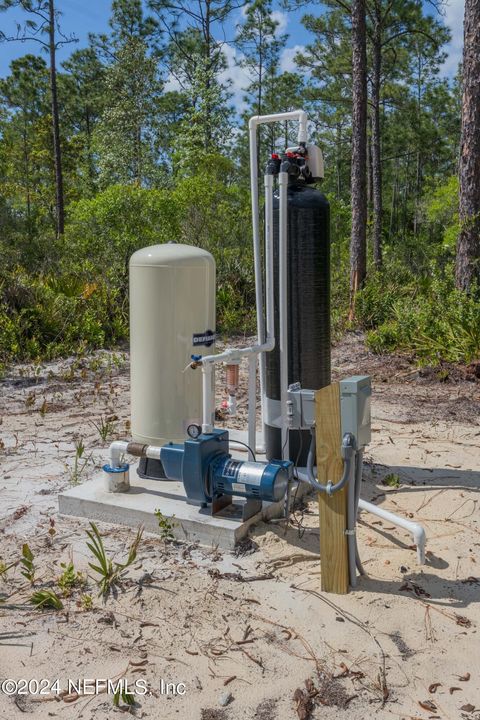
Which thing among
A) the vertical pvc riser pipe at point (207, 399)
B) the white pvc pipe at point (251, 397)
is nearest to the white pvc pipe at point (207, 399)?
the vertical pvc riser pipe at point (207, 399)

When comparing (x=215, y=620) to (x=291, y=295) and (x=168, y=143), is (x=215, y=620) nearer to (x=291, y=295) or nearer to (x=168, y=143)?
(x=291, y=295)

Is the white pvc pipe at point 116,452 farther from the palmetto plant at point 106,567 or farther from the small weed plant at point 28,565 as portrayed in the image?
the small weed plant at point 28,565

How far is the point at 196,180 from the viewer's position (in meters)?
14.6

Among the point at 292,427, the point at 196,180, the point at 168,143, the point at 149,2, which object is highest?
the point at 149,2

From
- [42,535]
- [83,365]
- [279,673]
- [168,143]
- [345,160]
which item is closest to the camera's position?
[279,673]

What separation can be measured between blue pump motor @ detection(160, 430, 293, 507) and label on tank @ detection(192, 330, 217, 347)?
0.78m

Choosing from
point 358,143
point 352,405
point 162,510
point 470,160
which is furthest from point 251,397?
point 358,143

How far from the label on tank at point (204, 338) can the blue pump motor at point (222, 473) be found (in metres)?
0.78

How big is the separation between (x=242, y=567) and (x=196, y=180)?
40.2 ft

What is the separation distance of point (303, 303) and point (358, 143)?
9.06 metres

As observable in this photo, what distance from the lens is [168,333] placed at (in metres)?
4.38

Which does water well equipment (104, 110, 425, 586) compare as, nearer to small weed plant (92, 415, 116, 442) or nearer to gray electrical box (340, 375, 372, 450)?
gray electrical box (340, 375, 372, 450)

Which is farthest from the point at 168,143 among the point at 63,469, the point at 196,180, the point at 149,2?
the point at 63,469

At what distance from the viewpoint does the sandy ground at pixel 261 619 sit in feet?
8.34
